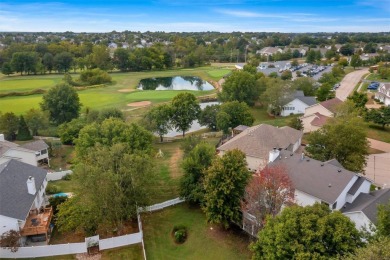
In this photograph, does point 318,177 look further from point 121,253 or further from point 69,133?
point 69,133

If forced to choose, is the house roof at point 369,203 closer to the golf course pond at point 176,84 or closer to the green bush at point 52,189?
the green bush at point 52,189

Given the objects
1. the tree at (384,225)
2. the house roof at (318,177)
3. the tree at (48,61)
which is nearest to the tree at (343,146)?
the house roof at (318,177)

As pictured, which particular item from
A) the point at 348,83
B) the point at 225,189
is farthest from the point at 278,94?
the point at 225,189

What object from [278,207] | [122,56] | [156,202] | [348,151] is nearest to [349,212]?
[278,207]

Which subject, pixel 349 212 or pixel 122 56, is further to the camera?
pixel 122 56

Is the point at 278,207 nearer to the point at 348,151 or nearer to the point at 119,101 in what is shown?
the point at 348,151
